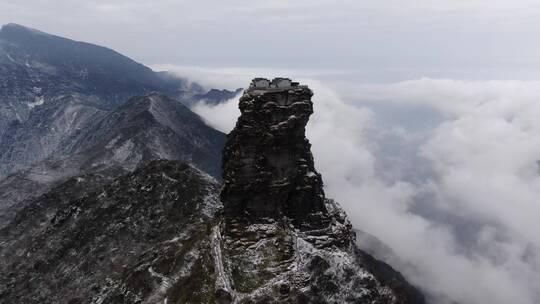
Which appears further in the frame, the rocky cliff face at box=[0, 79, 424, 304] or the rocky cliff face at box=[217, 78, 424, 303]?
the rocky cliff face at box=[217, 78, 424, 303]

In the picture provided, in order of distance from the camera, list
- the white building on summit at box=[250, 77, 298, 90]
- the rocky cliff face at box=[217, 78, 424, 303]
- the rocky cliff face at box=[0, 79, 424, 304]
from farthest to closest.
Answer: the white building on summit at box=[250, 77, 298, 90] → the rocky cliff face at box=[217, 78, 424, 303] → the rocky cliff face at box=[0, 79, 424, 304]

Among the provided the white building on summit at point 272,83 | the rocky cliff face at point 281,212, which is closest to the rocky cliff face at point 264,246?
the rocky cliff face at point 281,212

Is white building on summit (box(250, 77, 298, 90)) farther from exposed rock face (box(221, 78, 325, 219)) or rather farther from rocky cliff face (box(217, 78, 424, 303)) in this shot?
exposed rock face (box(221, 78, 325, 219))

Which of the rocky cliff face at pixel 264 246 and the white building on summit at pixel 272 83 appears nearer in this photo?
the rocky cliff face at pixel 264 246

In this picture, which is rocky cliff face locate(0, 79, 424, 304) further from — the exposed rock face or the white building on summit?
the white building on summit

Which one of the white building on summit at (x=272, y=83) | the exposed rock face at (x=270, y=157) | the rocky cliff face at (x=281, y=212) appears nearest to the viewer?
the rocky cliff face at (x=281, y=212)

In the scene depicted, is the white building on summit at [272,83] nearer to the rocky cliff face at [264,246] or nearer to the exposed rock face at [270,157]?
the rocky cliff face at [264,246]

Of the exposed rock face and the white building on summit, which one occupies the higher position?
the white building on summit

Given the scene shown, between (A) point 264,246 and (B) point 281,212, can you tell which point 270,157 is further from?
(A) point 264,246

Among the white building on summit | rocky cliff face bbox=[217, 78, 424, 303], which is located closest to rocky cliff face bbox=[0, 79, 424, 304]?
rocky cliff face bbox=[217, 78, 424, 303]

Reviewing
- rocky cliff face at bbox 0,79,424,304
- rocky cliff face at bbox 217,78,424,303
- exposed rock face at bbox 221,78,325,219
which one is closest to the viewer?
rocky cliff face at bbox 0,79,424,304
